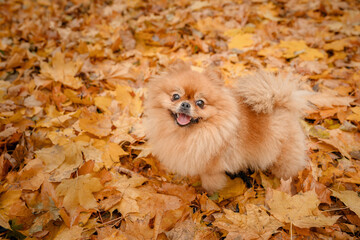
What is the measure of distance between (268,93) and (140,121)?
57.0 inches

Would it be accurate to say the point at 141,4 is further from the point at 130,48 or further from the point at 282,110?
the point at 282,110

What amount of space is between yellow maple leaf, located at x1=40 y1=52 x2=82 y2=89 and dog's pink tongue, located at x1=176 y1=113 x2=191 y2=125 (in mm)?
1621

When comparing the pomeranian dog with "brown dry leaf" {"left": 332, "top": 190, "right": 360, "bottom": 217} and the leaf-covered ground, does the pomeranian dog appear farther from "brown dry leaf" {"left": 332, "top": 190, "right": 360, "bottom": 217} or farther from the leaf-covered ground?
"brown dry leaf" {"left": 332, "top": 190, "right": 360, "bottom": 217}

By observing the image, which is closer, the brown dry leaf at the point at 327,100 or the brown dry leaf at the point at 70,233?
the brown dry leaf at the point at 70,233

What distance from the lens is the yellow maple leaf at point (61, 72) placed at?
2.75m

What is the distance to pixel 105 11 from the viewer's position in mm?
4535

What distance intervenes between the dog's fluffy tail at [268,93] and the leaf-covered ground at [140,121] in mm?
547

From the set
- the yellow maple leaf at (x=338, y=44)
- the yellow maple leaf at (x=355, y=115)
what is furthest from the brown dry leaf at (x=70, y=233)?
the yellow maple leaf at (x=338, y=44)

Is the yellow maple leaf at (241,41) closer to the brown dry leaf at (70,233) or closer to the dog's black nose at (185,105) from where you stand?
the dog's black nose at (185,105)

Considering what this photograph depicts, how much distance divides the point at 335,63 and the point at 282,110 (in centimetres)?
166

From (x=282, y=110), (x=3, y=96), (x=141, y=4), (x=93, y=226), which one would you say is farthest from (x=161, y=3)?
(x=93, y=226)

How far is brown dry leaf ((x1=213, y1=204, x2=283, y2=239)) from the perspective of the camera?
148 centimetres

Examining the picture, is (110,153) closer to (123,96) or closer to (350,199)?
(123,96)

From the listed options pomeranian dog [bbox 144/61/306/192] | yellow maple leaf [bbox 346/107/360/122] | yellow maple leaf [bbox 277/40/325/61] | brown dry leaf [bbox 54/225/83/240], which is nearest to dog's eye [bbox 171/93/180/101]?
pomeranian dog [bbox 144/61/306/192]
